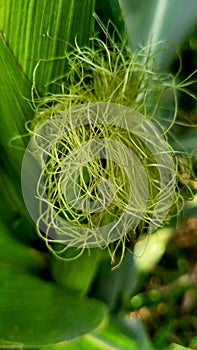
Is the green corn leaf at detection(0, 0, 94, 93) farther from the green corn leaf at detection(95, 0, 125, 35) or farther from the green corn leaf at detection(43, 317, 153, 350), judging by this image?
the green corn leaf at detection(43, 317, 153, 350)

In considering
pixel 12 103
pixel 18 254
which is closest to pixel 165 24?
pixel 12 103

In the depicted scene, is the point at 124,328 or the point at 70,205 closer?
the point at 70,205

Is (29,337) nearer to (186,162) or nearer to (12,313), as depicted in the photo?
(12,313)

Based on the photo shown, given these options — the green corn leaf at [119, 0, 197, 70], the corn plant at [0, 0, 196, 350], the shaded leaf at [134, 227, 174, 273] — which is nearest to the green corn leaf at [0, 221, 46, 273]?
the corn plant at [0, 0, 196, 350]

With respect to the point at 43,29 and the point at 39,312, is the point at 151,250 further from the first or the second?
the point at 43,29

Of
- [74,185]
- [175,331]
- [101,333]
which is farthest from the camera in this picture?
[175,331]

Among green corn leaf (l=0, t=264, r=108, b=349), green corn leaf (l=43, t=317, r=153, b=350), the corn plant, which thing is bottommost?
green corn leaf (l=43, t=317, r=153, b=350)

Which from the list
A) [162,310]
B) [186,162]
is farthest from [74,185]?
[162,310]
